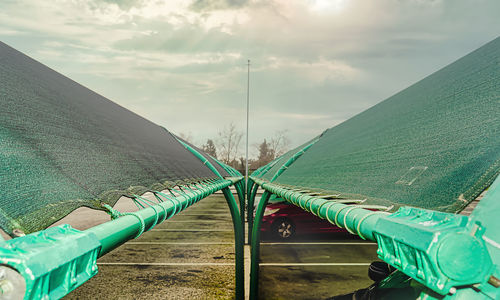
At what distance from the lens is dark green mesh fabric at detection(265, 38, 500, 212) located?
3.40ft

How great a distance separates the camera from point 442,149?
137 cm

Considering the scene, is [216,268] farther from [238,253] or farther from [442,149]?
[442,149]

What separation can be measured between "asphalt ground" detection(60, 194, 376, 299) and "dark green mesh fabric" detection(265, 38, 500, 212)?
4.50 metres

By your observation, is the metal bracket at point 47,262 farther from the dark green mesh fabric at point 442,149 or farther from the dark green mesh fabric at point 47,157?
the dark green mesh fabric at point 442,149

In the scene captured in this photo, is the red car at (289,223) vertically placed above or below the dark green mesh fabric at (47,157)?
below

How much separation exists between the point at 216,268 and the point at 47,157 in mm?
6700

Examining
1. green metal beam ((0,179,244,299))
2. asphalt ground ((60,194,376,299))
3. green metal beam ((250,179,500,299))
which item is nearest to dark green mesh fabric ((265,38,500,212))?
green metal beam ((250,179,500,299))

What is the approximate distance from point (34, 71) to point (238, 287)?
412 centimetres

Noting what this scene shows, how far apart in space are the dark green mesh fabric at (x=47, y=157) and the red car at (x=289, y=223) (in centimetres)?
808

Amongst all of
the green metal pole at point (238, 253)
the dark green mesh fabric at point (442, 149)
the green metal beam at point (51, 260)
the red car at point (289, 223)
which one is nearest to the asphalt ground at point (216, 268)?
the red car at point (289, 223)

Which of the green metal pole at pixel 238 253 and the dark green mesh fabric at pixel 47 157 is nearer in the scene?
the dark green mesh fabric at pixel 47 157

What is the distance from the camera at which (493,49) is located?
1884 mm

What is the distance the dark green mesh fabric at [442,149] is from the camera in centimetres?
104

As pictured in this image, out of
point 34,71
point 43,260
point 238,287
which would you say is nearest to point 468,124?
point 43,260
